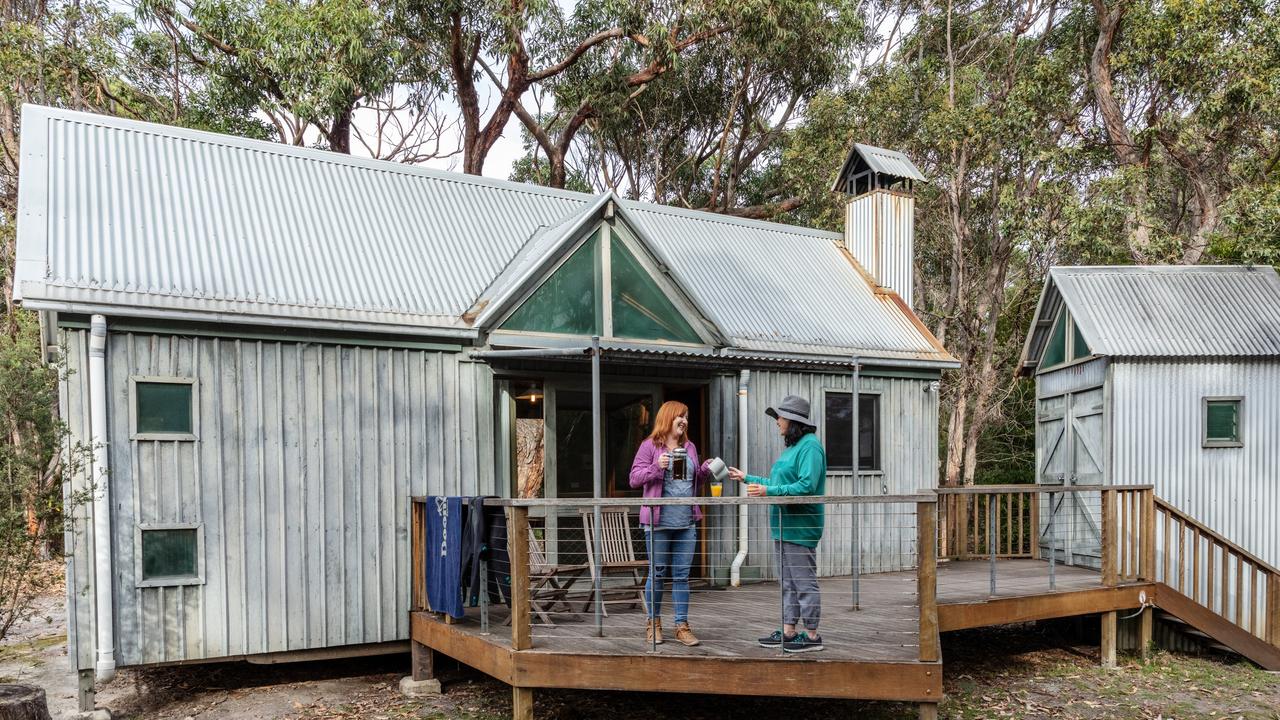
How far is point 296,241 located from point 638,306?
3571 millimetres

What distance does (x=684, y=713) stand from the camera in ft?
26.3

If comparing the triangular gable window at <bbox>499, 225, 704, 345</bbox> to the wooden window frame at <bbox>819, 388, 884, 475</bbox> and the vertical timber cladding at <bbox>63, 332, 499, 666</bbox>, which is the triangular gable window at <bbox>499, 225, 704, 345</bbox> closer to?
the vertical timber cladding at <bbox>63, 332, 499, 666</bbox>

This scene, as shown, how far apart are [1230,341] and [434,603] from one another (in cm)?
1064

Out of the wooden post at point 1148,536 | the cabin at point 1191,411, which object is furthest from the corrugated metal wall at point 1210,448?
the wooden post at point 1148,536

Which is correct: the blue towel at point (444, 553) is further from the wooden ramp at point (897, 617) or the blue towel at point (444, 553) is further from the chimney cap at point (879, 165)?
the chimney cap at point (879, 165)

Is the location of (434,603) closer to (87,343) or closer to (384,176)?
(87,343)

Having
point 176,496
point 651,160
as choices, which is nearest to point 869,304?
point 176,496

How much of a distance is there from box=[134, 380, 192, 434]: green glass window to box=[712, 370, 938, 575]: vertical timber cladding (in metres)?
5.57

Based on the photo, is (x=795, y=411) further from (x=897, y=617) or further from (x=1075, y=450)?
(x=1075, y=450)

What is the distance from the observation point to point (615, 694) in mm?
8516

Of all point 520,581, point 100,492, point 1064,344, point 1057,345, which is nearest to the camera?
point 520,581

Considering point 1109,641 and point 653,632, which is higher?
point 653,632

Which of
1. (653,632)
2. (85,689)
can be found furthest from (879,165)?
(85,689)

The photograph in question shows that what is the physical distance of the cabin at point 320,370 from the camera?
7613 mm
